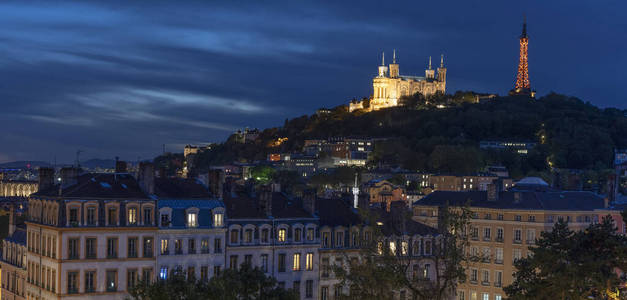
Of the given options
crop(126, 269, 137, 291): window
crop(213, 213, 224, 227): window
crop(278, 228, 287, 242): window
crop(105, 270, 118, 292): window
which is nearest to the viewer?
crop(105, 270, 118, 292): window

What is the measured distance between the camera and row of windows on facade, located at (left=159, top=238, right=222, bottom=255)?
66062 mm

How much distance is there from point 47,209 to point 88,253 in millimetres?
4578

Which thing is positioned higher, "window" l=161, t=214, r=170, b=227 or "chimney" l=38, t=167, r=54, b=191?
"chimney" l=38, t=167, r=54, b=191

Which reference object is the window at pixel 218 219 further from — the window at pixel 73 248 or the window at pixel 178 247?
the window at pixel 73 248

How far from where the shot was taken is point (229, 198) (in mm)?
72000

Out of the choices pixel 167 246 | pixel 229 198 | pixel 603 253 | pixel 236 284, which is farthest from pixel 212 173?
pixel 603 253

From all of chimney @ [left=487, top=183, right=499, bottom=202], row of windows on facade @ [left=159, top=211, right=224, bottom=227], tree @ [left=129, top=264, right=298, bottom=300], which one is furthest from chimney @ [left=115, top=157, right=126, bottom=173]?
chimney @ [left=487, top=183, right=499, bottom=202]

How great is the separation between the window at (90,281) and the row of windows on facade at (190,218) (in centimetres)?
600

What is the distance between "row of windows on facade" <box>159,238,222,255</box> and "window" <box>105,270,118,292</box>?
3.70 meters

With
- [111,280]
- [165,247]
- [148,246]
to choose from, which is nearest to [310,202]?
[165,247]

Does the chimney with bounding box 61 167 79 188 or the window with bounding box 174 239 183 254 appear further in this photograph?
the chimney with bounding box 61 167 79 188

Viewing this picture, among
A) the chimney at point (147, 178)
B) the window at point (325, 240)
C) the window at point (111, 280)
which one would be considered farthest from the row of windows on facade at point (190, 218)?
Result: the window at point (325, 240)

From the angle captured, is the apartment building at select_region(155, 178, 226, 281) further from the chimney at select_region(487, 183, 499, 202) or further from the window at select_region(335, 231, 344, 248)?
the chimney at select_region(487, 183, 499, 202)

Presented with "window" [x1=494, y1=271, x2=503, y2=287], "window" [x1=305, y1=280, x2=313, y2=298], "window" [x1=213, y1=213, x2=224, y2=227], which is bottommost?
"window" [x1=494, y1=271, x2=503, y2=287]
